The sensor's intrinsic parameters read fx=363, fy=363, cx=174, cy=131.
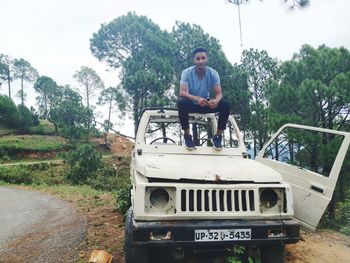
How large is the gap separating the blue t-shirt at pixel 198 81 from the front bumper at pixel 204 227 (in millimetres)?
2115

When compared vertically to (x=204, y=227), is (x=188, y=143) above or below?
above

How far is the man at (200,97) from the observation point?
463 cm

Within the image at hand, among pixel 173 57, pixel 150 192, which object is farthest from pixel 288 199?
pixel 173 57

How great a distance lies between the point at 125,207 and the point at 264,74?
1922 cm

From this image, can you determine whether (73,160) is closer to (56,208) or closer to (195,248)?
(56,208)

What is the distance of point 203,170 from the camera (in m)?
3.66

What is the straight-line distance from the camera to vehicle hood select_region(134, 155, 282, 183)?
3531mm

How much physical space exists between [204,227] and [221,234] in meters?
0.18

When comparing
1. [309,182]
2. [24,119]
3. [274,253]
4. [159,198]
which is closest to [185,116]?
[159,198]

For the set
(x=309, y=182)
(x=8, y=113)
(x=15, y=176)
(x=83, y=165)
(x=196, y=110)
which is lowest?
(x=15, y=176)

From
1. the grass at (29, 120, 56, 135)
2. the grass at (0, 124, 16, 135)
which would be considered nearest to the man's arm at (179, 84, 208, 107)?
the grass at (0, 124, 16, 135)

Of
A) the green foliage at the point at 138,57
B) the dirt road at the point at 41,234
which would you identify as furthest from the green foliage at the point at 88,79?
the dirt road at the point at 41,234

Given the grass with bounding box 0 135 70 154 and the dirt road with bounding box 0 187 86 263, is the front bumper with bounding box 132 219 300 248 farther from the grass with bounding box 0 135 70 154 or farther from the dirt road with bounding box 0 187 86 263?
the grass with bounding box 0 135 70 154

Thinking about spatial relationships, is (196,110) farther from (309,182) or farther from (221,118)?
(309,182)
